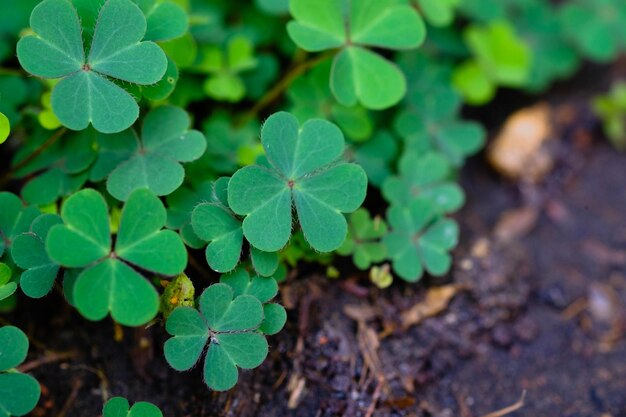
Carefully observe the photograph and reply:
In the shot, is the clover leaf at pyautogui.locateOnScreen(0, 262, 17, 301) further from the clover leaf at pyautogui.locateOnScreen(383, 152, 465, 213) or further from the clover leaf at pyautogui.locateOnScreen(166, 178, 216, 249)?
the clover leaf at pyautogui.locateOnScreen(383, 152, 465, 213)

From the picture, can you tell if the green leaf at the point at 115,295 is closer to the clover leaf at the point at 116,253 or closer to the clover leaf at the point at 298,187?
the clover leaf at the point at 116,253

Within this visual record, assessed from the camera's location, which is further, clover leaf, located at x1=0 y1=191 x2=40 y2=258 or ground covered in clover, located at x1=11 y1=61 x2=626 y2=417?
ground covered in clover, located at x1=11 y1=61 x2=626 y2=417

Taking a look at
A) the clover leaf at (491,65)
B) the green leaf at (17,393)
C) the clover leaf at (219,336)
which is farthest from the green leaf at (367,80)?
the green leaf at (17,393)

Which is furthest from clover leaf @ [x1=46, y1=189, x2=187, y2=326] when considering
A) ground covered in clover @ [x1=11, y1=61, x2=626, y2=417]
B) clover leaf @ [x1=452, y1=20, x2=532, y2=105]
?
clover leaf @ [x1=452, y1=20, x2=532, y2=105]

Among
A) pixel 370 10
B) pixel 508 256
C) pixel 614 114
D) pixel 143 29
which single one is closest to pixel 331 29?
pixel 370 10

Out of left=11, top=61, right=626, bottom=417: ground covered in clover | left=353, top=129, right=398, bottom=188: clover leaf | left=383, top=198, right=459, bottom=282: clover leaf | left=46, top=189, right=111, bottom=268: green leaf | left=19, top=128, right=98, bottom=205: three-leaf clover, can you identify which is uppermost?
left=46, top=189, right=111, bottom=268: green leaf

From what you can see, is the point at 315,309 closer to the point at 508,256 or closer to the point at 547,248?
the point at 508,256

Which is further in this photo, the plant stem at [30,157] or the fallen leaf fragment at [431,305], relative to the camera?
the fallen leaf fragment at [431,305]
